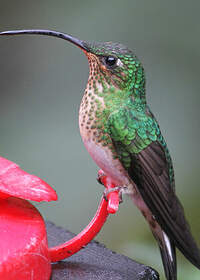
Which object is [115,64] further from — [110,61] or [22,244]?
[22,244]

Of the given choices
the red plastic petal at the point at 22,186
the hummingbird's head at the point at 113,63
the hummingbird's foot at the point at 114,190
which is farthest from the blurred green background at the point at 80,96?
the red plastic petal at the point at 22,186

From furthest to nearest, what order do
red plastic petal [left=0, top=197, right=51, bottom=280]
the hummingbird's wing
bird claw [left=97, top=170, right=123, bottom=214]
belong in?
1. the hummingbird's wing
2. bird claw [left=97, top=170, right=123, bottom=214]
3. red plastic petal [left=0, top=197, right=51, bottom=280]

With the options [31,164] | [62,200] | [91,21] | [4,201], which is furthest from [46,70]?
[4,201]

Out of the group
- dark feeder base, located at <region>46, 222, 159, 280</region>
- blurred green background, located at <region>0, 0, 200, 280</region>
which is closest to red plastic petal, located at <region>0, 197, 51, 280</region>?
dark feeder base, located at <region>46, 222, 159, 280</region>

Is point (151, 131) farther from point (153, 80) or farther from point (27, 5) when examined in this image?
point (27, 5)

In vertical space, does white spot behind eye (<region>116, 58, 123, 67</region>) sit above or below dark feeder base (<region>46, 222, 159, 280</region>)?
above

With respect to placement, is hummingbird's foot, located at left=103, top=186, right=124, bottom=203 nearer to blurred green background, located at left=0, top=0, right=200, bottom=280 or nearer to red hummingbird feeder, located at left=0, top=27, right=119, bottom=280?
red hummingbird feeder, located at left=0, top=27, right=119, bottom=280

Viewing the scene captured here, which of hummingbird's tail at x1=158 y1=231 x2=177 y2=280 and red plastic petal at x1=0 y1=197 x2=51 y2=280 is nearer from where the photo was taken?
red plastic petal at x1=0 y1=197 x2=51 y2=280

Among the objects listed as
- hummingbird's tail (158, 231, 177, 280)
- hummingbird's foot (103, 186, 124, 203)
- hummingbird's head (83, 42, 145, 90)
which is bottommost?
hummingbird's tail (158, 231, 177, 280)
